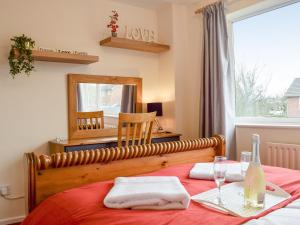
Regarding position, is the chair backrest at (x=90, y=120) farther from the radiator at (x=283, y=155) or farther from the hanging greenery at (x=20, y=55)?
the radiator at (x=283, y=155)

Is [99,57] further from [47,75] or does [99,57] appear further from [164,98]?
[164,98]

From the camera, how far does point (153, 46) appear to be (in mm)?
3457

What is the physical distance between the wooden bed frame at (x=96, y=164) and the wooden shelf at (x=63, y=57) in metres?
1.56

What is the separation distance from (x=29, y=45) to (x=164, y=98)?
1770mm

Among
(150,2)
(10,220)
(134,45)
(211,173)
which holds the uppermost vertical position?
(150,2)

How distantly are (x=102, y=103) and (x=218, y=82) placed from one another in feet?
4.50

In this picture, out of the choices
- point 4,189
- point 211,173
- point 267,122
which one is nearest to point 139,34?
point 267,122

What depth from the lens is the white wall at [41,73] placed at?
8.87ft

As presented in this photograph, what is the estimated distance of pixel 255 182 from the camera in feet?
3.33

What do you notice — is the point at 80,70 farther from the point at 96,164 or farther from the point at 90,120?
the point at 96,164

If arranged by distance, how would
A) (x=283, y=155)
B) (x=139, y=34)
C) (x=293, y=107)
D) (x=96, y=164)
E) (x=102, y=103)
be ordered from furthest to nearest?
(x=139, y=34) < (x=102, y=103) < (x=293, y=107) < (x=283, y=155) < (x=96, y=164)

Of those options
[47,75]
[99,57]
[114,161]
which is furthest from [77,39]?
[114,161]

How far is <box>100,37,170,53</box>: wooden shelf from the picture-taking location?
10.4ft

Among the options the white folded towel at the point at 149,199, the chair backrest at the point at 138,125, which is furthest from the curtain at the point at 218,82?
the white folded towel at the point at 149,199
